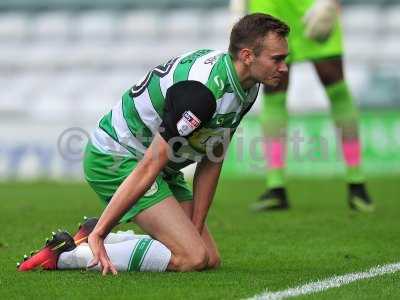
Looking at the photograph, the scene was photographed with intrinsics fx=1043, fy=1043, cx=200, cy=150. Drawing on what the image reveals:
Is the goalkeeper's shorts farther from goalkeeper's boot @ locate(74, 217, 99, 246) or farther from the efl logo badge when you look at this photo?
the efl logo badge

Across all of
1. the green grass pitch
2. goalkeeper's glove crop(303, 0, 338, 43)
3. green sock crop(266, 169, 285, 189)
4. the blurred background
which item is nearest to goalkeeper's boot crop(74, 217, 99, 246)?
the green grass pitch

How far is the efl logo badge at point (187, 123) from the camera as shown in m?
4.44

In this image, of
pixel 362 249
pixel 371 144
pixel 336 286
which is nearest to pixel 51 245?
pixel 336 286

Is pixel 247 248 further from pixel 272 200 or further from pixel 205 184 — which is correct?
pixel 272 200

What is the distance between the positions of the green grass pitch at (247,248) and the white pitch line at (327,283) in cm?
7

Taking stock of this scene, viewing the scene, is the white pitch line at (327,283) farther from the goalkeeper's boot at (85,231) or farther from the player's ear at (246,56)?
the goalkeeper's boot at (85,231)

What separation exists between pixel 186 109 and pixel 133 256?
0.83 m

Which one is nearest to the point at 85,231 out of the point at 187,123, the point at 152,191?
the point at 152,191

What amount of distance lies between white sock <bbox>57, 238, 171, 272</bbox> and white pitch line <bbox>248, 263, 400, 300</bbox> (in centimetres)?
80

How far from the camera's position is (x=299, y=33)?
8188mm

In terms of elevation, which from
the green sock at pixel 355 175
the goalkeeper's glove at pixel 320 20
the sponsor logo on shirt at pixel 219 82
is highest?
the sponsor logo on shirt at pixel 219 82

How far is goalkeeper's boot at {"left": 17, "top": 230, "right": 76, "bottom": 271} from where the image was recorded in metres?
4.88

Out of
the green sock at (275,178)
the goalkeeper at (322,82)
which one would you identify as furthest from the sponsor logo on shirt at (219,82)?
the green sock at (275,178)

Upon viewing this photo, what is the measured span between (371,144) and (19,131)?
4.94 meters
